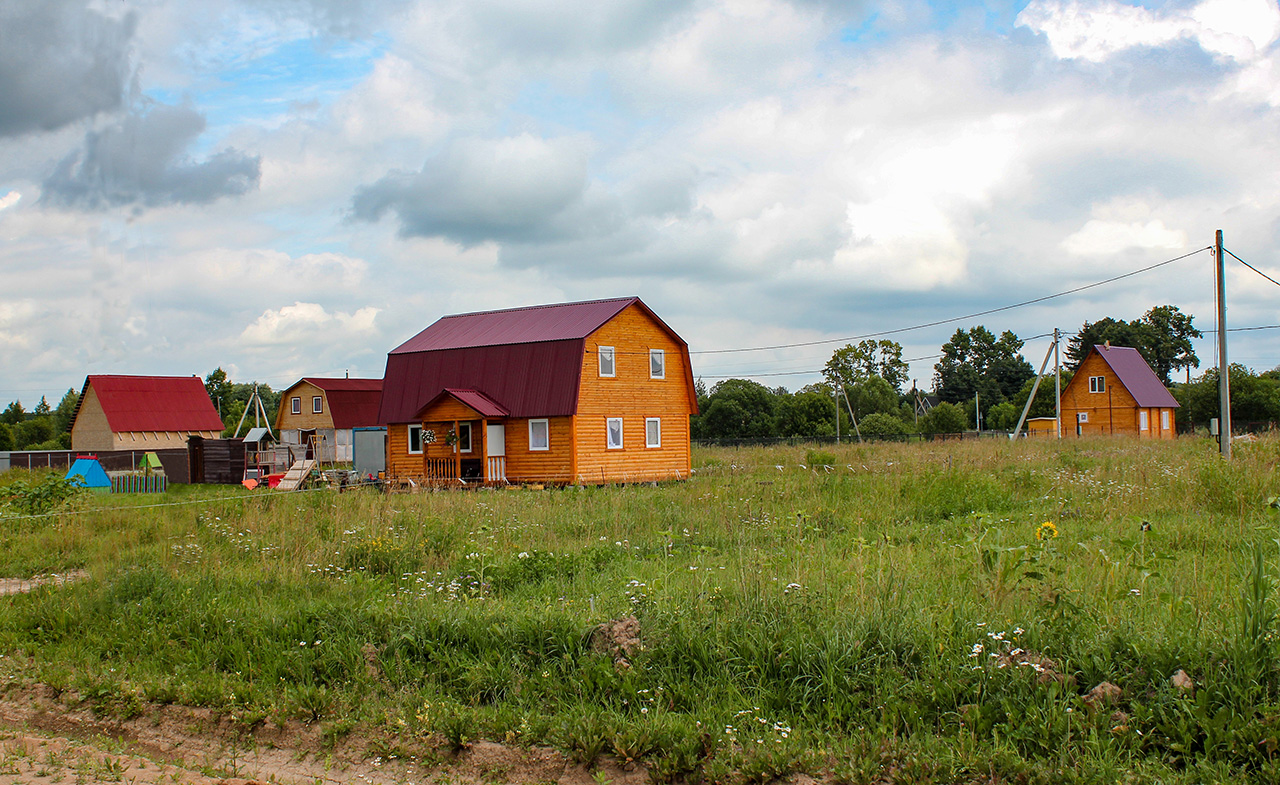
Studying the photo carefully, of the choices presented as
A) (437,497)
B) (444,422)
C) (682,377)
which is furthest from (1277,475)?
(444,422)

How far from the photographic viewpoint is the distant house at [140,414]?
2164 inches

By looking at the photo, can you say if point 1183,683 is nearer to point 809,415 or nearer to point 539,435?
point 539,435

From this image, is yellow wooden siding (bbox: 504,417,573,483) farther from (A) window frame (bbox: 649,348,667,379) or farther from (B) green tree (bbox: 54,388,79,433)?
(B) green tree (bbox: 54,388,79,433)

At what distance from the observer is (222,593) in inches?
308

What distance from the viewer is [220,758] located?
4996 mm

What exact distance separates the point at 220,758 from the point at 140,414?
60.8 m

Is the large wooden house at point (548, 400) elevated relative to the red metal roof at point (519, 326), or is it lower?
lower

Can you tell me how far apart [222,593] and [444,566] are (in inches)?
86.1

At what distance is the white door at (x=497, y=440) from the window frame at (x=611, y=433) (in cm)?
369

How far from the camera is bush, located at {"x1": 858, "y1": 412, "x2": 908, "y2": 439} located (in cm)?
5631

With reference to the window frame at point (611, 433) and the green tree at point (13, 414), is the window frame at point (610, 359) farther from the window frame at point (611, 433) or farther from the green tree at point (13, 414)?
the green tree at point (13, 414)

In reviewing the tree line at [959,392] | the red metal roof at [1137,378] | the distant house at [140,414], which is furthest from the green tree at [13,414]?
the red metal roof at [1137,378]

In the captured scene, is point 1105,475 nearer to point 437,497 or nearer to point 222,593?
point 437,497

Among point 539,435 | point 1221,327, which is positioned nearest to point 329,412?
point 539,435
